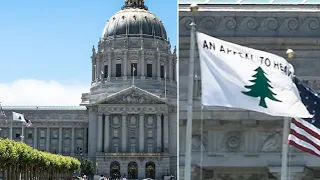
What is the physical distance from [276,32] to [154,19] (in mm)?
120826

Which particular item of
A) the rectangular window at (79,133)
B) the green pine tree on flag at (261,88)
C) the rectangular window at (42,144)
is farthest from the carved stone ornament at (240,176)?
the rectangular window at (79,133)

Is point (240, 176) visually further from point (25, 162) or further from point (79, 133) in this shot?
point (79, 133)

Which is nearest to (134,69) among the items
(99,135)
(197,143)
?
(99,135)

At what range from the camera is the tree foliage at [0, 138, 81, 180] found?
39.8 metres

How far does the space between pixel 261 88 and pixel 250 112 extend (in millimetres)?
3987

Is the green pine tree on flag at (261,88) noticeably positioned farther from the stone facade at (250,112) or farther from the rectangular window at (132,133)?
the rectangular window at (132,133)

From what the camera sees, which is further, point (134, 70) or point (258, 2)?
point (134, 70)

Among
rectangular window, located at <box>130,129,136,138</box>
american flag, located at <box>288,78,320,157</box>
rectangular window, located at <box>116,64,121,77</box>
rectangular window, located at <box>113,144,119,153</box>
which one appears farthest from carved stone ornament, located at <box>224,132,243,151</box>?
rectangular window, located at <box>116,64,121,77</box>

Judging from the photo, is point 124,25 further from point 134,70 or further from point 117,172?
point 117,172

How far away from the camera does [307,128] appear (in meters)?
14.2

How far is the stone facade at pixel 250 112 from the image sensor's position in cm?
1769

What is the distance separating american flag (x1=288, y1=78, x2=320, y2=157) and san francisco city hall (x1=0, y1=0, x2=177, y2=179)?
103276mm

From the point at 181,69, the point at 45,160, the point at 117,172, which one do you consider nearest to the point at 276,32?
the point at 181,69

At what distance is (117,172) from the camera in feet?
387
